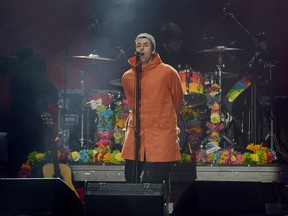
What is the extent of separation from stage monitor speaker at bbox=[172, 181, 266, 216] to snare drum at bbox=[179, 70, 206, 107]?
3581 millimetres

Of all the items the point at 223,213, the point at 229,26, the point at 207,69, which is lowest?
the point at 223,213

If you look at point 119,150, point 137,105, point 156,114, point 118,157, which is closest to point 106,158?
point 118,157

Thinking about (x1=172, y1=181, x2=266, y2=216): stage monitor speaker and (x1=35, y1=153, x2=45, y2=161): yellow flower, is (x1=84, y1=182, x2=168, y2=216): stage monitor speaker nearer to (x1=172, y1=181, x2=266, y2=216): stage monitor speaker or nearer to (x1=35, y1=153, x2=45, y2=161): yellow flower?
(x1=172, y1=181, x2=266, y2=216): stage monitor speaker

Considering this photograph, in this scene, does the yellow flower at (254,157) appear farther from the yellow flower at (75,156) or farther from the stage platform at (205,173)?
the yellow flower at (75,156)

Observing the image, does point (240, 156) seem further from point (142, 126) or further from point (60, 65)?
point (60, 65)

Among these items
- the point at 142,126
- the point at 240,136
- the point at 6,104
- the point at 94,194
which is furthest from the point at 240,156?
the point at 6,104

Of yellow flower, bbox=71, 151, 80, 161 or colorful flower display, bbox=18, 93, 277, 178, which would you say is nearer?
colorful flower display, bbox=18, 93, 277, 178

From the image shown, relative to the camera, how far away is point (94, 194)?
175 inches

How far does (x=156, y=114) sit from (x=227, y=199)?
130cm

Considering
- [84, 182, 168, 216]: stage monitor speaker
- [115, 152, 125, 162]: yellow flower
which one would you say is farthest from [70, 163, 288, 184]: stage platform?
[84, 182, 168, 216]: stage monitor speaker

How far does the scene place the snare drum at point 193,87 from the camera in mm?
8062

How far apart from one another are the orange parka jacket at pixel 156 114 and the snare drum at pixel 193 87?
2518 millimetres

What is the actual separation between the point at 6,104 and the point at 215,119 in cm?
402

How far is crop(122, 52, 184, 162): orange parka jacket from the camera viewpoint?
215 inches
